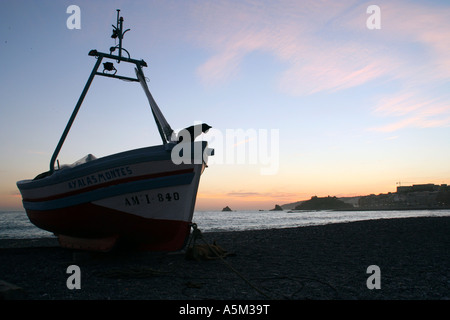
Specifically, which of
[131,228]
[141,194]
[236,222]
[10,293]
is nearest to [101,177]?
[141,194]

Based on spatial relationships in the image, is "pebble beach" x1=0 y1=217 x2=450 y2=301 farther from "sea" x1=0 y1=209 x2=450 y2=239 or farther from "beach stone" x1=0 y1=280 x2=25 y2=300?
"sea" x1=0 y1=209 x2=450 y2=239

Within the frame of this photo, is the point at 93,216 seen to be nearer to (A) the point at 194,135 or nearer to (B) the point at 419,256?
(A) the point at 194,135

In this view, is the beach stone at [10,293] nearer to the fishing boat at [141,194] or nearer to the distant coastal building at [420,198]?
the fishing boat at [141,194]

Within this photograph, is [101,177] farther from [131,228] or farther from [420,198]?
[420,198]

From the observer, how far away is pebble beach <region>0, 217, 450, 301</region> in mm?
5285

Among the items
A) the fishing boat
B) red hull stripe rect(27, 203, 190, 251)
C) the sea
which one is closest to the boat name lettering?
the fishing boat

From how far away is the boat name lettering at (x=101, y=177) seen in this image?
28.6 feet

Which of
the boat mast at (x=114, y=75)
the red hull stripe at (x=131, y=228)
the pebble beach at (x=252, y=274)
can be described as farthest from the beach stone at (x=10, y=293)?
the boat mast at (x=114, y=75)

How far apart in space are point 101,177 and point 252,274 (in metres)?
5.23

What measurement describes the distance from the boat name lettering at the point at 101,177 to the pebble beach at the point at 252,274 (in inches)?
84.2

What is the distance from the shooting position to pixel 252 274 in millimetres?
6961

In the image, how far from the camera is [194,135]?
29.1 ft
